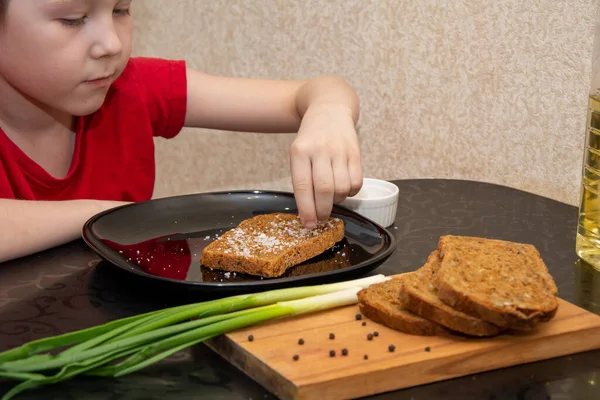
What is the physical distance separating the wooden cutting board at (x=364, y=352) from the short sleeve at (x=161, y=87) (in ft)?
3.25

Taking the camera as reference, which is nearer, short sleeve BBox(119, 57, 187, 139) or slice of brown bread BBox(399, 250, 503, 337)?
slice of brown bread BBox(399, 250, 503, 337)

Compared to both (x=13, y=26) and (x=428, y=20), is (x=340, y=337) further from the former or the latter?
(x=428, y=20)

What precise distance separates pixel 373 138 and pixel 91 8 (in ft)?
3.61

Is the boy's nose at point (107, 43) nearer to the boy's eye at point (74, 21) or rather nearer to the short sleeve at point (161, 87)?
the boy's eye at point (74, 21)

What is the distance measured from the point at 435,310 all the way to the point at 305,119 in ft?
2.14

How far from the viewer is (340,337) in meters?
0.87

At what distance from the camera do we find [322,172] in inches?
47.3

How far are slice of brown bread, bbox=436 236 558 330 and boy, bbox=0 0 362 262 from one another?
264mm

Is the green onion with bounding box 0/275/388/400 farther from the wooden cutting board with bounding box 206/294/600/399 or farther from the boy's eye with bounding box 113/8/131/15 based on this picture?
the boy's eye with bounding box 113/8/131/15

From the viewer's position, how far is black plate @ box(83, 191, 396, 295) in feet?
3.35

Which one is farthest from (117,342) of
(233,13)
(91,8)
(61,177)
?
(233,13)

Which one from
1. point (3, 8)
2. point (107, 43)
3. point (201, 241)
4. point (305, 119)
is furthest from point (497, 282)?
point (3, 8)

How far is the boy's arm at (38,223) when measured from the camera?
1155 mm

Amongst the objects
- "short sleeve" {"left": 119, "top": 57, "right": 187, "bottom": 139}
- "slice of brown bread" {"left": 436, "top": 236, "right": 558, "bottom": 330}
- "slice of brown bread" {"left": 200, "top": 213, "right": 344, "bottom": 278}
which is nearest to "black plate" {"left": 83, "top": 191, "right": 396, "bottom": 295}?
"slice of brown bread" {"left": 200, "top": 213, "right": 344, "bottom": 278}
